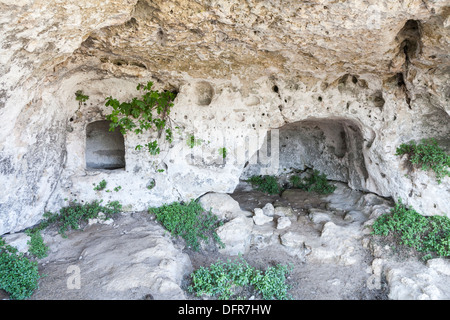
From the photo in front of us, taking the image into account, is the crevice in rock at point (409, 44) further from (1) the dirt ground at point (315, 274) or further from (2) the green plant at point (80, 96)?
(2) the green plant at point (80, 96)

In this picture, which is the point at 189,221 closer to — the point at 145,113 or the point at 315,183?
the point at 145,113

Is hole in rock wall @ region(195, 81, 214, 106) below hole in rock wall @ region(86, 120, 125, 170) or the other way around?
the other way around

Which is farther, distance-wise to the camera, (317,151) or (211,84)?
(317,151)

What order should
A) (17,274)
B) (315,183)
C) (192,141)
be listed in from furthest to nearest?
1. (315,183)
2. (192,141)
3. (17,274)

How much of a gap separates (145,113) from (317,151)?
16.9ft

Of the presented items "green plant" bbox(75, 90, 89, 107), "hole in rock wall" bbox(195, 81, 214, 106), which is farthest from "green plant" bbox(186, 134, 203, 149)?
"green plant" bbox(75, 90, 89, 107)

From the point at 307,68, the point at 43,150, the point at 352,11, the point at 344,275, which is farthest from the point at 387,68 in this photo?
the point at 43,150

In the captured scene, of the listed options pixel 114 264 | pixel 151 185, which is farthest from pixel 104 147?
pixel 114 264

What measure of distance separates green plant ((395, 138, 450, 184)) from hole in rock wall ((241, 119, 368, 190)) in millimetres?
1247

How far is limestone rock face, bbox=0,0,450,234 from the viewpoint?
384cm

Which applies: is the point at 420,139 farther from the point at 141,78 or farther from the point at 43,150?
the point at 43,150

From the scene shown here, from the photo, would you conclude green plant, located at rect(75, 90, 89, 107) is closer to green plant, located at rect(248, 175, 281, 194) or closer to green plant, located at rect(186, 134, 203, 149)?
green plant, located at rect(186, 134, 203, 149)

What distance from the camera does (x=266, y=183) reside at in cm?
895

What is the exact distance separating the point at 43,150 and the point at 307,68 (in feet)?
15.7
